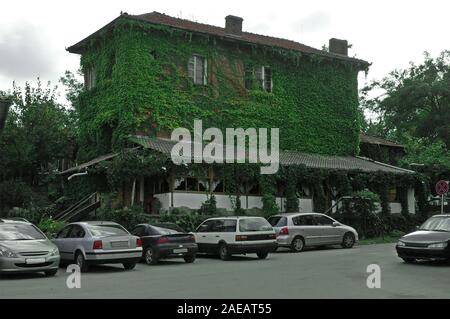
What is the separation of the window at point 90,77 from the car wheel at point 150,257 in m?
18.5

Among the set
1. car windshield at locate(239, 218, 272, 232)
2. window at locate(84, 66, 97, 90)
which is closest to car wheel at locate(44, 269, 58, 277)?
car windshield at locate(239, 218, 272, 232)

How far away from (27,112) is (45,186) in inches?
186

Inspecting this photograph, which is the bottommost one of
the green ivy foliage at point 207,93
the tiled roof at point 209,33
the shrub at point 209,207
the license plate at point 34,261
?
the license plate at point 34,261

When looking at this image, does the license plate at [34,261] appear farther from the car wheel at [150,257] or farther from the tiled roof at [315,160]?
the tiled roof at [315,160]

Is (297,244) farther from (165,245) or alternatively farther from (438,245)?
(438,245)

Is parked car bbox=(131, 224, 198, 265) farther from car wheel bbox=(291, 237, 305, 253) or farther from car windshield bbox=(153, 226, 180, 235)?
car wheel bbox=(291, 237, 305, 253)

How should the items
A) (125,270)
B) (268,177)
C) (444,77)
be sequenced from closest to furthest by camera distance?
(125,270) < (268,177) < (444,77)

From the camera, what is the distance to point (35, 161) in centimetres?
3347

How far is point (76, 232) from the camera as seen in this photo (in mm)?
17438

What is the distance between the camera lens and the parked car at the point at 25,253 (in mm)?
14625

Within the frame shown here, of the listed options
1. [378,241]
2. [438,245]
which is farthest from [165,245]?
[378,241]

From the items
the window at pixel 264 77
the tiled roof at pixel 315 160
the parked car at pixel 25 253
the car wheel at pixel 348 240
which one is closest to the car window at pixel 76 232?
the parked car at pixel 25 253
